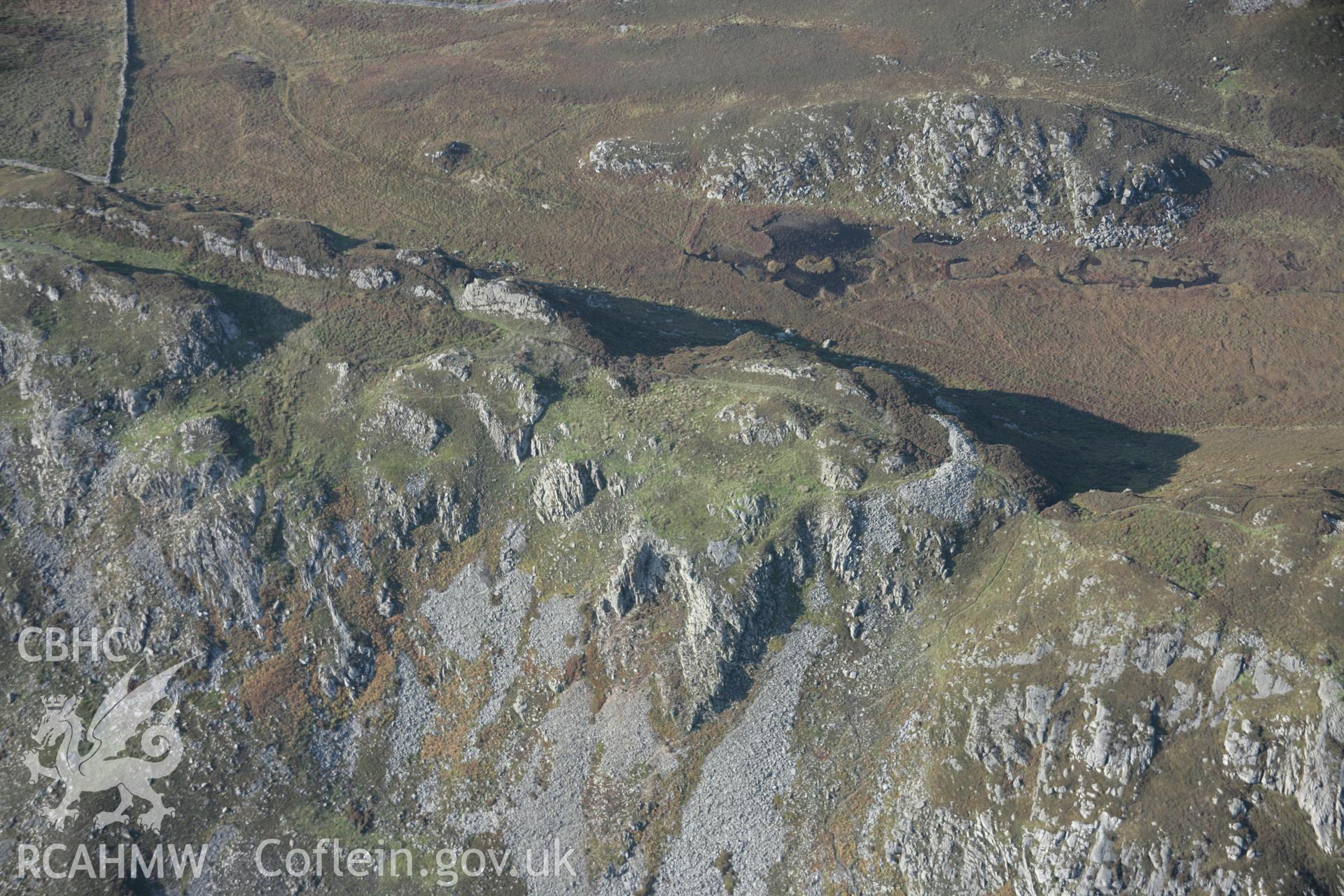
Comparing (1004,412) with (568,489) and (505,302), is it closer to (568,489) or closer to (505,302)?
(568,489)

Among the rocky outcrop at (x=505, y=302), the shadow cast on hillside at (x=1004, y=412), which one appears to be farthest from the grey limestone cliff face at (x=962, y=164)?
the rocky outcrop at (x=505, y=302)

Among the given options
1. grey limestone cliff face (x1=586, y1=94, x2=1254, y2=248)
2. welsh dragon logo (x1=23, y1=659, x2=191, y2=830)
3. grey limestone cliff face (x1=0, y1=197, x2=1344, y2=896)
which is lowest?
welsh dragon logo (x1=23, y1=659, x2=191, y2=830)

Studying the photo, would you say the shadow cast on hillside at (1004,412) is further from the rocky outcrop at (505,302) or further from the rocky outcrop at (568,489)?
the rocky outcrop at (568,489)

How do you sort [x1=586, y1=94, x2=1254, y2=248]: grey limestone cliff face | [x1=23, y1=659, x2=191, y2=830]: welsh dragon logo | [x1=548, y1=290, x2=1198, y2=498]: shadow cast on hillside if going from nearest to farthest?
[x1=23, y1=659, x2=191, y2=830]: welsh dragon logo
[x1=548, y1=290, x2=1198, y2=498]: shadow cast on hillside
[x1=586, y1=94, x2=1254, y2=248]: grey limestone cliff face

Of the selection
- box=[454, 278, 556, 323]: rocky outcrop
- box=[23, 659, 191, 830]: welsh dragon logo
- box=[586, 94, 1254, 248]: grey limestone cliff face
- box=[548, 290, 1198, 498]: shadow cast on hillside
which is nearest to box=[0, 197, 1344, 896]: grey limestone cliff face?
box=[23, 659, 191, 830]: welsh dragon logo

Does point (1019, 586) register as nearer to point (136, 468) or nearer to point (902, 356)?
point (902, 356)

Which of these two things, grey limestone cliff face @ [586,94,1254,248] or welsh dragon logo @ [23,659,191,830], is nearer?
welsh dragon logo @ [23,659,191,830]

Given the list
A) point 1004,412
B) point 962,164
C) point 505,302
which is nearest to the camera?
point 505,302

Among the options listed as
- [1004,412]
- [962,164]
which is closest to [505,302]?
[1004,412]

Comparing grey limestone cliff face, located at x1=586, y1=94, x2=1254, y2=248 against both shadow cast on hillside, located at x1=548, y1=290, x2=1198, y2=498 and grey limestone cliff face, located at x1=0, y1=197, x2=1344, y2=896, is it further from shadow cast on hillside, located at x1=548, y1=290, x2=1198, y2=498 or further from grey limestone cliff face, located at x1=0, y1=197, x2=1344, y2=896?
grey limestone cliff face, located at x1=0, y1=197, x2=1344, y2=896
